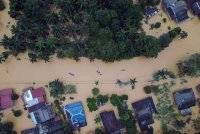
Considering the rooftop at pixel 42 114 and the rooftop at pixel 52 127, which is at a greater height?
the rooftop at pixel 42 114

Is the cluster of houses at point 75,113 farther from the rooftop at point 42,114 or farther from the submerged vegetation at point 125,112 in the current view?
the submerged vegetation at point 125,112

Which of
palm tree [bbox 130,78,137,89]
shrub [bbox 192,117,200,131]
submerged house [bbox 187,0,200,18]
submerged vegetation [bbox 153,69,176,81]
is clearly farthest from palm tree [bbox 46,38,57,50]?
shrub [bbox 192,117,200,131]

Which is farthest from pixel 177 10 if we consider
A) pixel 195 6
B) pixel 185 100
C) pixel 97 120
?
pixel 97 120

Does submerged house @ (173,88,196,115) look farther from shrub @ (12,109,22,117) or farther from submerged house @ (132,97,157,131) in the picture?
shrub @ (12,109,22,117)

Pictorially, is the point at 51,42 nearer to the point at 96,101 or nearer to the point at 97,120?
the point at 96,101

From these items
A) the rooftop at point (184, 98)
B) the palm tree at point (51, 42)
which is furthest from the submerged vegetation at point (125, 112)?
the palm tree at point (51, 42)

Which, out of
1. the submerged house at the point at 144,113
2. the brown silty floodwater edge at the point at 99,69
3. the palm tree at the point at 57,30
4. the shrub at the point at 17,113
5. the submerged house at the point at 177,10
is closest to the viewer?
the submerged house at the point at 144,113

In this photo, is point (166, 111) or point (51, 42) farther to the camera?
point (166, 111)
